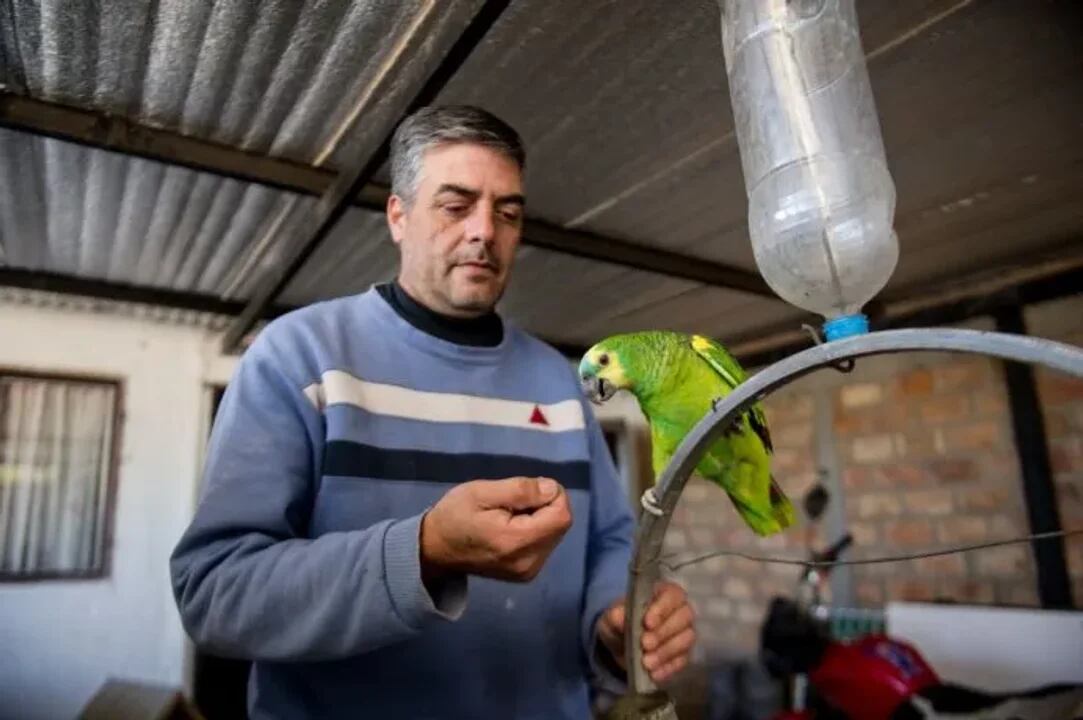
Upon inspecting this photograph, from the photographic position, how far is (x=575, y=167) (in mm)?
1679

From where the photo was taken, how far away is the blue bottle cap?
19.6 inches

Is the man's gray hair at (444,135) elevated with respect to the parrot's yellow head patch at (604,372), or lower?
elevated

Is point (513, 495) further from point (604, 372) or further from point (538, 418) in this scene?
point (538, 418)

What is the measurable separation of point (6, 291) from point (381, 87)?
6.36 feet

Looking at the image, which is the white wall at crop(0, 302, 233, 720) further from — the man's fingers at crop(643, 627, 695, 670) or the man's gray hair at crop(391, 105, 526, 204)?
the man's fingers at crop(643, 627, 695, 670)

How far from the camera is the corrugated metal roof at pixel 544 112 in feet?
3.93

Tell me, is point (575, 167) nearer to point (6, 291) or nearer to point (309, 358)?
point (309, 358)

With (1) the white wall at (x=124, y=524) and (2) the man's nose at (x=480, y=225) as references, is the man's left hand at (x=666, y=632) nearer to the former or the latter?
(2) the man's nose at (x=480, y=225)

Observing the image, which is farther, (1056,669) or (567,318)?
(567,318)

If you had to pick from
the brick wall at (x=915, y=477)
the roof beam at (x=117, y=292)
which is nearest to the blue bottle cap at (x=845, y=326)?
the brick wall at (x=915, y=477)

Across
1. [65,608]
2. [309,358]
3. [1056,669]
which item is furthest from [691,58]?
[65,608]

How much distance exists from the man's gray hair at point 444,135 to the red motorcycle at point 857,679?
0.79 metres

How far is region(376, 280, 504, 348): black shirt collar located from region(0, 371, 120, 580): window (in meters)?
2.27

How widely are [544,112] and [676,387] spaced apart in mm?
1000
